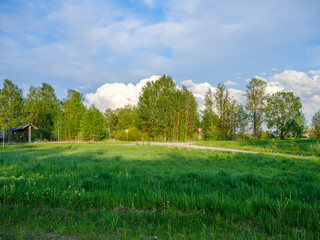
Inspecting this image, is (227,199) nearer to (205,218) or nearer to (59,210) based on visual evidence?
(205,218)

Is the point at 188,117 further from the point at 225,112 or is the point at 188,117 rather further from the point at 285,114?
the point at 285,114

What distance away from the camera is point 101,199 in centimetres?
437

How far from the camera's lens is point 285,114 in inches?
1766

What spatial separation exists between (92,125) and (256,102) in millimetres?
36571

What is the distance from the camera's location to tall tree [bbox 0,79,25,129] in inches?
2061

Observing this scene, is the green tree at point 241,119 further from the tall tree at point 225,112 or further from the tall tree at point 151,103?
the tall tree at point 151,103

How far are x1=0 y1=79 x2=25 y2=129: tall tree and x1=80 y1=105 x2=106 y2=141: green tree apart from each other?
73.8 feet

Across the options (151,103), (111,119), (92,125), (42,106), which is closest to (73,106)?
(42,106)

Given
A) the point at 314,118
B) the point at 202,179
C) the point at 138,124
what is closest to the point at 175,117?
the point at 138,124

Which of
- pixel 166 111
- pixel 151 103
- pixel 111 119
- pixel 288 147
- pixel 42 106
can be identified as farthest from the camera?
pixel 111 119

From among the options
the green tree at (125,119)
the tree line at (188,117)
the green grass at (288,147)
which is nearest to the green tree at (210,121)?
the tree line at (188,117)

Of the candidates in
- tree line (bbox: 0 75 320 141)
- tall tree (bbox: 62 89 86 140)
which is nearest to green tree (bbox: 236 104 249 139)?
tree line (bbox: 0 75 320 141)

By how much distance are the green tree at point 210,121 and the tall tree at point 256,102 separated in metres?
7.45

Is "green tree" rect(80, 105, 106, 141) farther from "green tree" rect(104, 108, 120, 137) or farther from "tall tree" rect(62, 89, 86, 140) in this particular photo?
"green tree" rect(104, 108, 120, 137)
